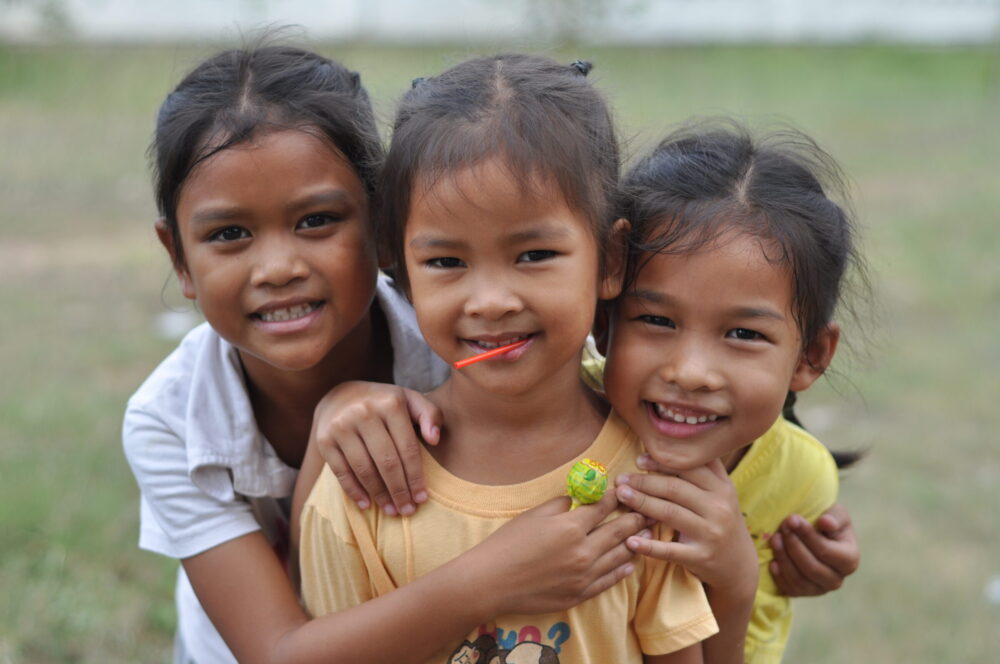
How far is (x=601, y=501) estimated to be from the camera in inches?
67.2

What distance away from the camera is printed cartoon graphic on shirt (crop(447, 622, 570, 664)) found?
1704 mm

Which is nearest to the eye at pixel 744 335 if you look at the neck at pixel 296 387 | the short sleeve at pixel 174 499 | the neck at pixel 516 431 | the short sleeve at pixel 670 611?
the neck at pixel 516 431

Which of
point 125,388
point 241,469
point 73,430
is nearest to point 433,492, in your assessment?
point 241,469

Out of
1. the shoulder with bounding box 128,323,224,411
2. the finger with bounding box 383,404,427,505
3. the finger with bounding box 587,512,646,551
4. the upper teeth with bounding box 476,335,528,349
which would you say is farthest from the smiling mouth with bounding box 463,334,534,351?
the shoulder with bounding box 128,323,224,411

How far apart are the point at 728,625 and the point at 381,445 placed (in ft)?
2.07

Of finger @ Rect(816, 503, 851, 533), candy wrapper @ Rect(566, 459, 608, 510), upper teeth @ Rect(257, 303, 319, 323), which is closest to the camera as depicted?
candy wrapper @ Rect(566, 459, 608, 510)

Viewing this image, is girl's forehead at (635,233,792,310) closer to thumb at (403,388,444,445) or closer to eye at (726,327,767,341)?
eye at (726,327,767,341)

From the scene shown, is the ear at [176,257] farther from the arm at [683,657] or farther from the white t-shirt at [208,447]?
the arm at [683,657]

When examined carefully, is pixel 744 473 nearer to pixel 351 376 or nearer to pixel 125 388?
pixel 351 376

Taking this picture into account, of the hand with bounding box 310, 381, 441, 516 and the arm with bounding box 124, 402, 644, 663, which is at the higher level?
the hand with bounding box 310, 381, 441, 516

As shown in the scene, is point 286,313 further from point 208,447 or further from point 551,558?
point 551,558

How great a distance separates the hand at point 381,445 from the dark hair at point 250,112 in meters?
0.39

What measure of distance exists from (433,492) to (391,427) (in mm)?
123

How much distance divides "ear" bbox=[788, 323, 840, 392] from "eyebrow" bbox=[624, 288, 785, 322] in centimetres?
15
